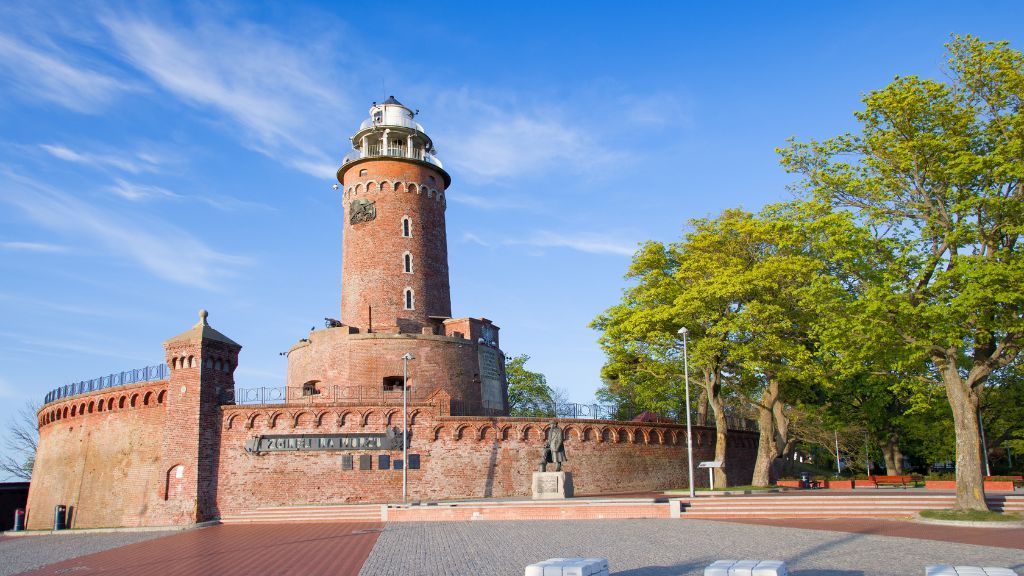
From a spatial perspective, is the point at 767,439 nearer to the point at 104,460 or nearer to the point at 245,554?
the point at 245,554

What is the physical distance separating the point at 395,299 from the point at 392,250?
8.78ft

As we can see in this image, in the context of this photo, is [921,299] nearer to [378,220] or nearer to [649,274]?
[649,274]

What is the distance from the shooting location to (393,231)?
3997cm

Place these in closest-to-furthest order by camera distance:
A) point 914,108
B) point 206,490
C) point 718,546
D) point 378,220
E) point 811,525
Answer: point 718,546 → point 811,525 → point 914,108 → point 206,490 → point 378,220

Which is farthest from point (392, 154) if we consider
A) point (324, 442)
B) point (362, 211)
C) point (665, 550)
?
point (665, 550)

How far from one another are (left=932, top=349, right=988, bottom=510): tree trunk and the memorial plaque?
71.0 feet

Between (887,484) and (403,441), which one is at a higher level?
(403,441)

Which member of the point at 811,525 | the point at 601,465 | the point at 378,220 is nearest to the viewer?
the point at 811,525

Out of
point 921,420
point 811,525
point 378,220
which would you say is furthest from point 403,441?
point 921,420

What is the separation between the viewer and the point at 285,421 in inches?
1232

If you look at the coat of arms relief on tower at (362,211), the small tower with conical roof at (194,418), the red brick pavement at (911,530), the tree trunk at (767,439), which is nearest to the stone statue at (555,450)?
the red brick pavement at (911,530)

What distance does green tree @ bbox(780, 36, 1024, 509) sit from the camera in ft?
66.7

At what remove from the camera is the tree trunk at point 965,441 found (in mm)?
20047

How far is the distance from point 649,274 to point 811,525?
57.1 feet
